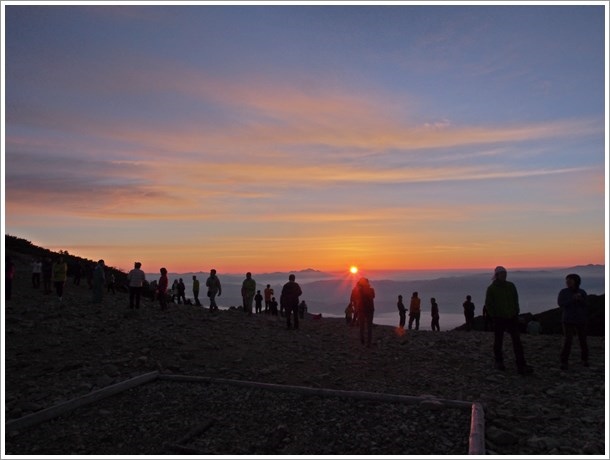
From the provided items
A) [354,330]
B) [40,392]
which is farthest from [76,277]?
[40,392]

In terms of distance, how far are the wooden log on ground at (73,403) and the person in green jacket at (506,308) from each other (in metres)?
8.86

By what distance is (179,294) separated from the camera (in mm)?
32344

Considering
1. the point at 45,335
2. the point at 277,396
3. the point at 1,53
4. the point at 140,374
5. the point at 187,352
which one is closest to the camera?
the point at 1,53

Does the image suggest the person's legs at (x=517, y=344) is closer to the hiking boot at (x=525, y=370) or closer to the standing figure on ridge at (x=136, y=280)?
the hiking boot at (x=525, y=370)

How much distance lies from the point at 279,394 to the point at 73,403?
13.8ft

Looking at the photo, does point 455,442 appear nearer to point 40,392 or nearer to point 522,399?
point 522,399

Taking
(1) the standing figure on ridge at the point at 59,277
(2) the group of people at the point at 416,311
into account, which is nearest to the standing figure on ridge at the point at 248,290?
(2) the group of people at the point at 416,311

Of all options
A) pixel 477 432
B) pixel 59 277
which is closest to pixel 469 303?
pixel 477 432

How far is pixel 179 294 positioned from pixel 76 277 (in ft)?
22.3

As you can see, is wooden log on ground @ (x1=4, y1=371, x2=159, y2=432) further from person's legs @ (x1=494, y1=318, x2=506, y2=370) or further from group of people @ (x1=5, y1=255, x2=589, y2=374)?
person's legs @ (x1=494, y1=318, x2=506, y2=370)

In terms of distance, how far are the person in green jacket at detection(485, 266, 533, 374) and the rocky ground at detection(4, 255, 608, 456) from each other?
58cm

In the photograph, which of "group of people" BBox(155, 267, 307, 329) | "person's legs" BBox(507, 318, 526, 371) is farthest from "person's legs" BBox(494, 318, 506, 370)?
"group of people" BBox(155, 267, 307, 329)

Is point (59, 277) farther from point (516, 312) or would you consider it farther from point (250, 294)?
point (516, 312)

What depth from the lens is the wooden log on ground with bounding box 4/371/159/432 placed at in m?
8.68
